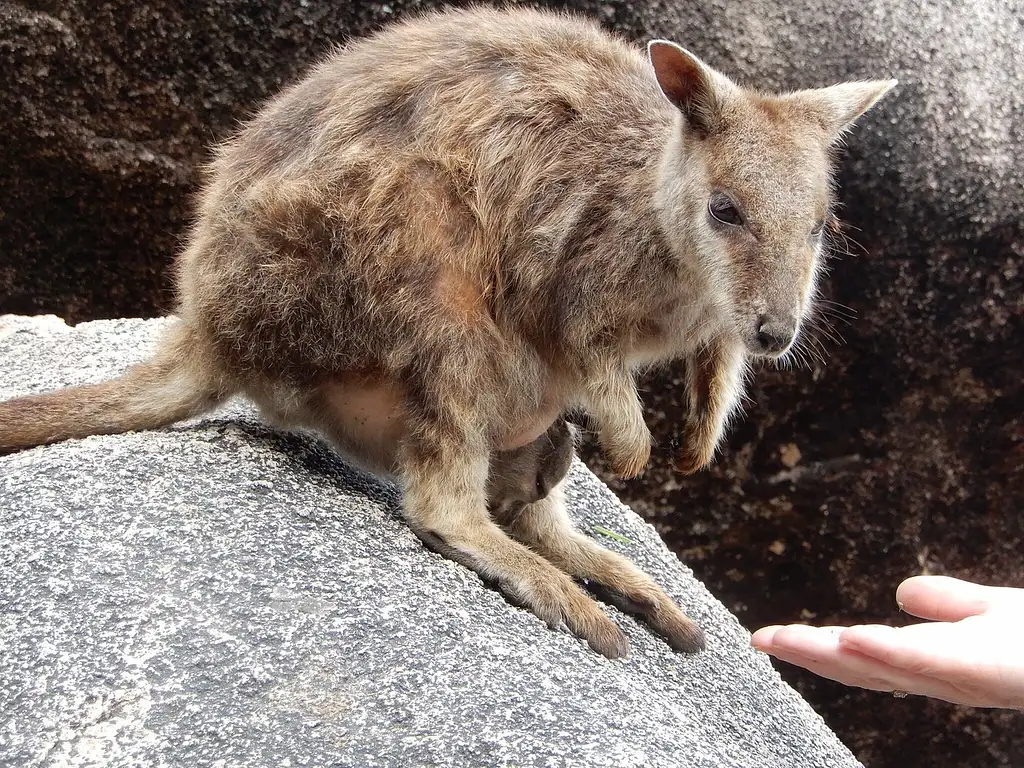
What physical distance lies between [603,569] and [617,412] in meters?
0.47

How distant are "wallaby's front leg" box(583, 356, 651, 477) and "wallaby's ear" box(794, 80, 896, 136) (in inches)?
34.1

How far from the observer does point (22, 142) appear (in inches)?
169

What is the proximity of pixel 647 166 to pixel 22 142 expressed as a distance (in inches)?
113

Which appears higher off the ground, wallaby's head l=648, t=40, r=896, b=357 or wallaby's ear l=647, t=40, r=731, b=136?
wallaby's ear l=647, t=40, r=731, b=136

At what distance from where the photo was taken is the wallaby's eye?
2.58 m

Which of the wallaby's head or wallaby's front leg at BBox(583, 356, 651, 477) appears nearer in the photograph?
the wallaby's head

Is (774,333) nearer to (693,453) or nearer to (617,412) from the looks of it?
(617,412)

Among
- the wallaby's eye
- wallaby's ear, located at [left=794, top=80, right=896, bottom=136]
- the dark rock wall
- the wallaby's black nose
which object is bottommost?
the dark rock wall

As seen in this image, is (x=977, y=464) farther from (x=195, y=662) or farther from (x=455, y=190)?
(x=195, y=662)

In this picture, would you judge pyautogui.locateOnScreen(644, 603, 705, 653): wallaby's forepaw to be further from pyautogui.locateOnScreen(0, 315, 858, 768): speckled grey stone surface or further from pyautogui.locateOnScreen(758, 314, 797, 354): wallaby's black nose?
pyautogui.locateOnScreen(758, 314, 797, 354): wallaby's black nose

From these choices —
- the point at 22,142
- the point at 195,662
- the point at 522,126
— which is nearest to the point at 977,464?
the point at 522,126

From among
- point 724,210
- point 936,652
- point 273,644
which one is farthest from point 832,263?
point 273,644

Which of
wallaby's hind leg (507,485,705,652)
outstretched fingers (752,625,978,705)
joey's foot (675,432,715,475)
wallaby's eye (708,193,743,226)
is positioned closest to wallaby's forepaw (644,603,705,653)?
wallaby's hind leg (507,485,705,652)

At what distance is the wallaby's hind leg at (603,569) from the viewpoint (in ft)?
9.36
